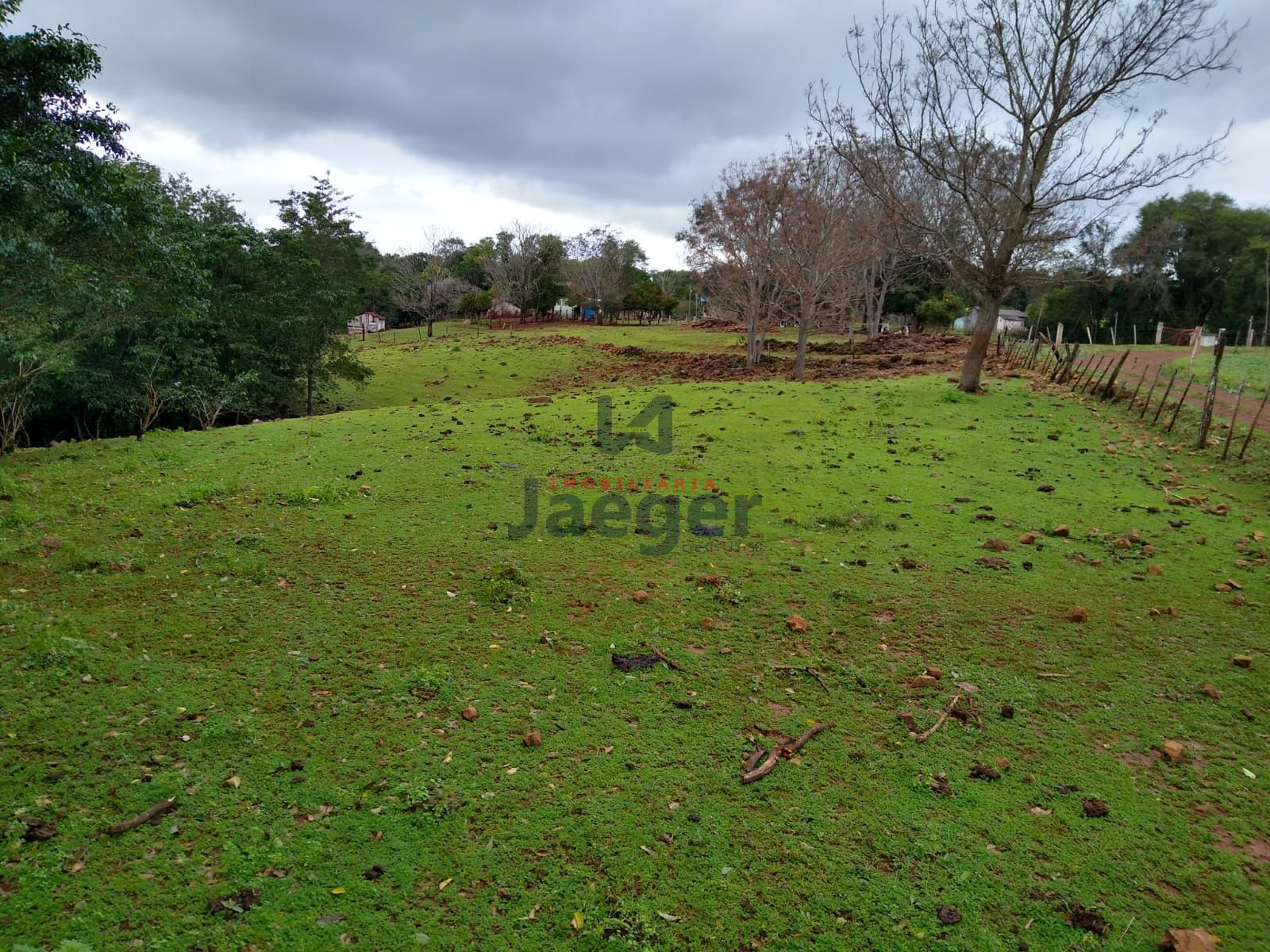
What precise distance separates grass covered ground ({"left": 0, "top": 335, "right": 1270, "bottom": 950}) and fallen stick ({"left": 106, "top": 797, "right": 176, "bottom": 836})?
1.8 inches

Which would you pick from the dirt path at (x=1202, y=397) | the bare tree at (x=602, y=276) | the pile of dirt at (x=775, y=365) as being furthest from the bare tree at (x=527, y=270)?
the dirt path at (x=1202, y=397)

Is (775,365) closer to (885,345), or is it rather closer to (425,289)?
(885,345)

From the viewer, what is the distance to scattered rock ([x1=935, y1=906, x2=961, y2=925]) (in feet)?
8.77

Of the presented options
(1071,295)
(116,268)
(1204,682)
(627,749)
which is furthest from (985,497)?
(1071,295)

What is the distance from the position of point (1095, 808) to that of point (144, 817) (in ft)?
14.9

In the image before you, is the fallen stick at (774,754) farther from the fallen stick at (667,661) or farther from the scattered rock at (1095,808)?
the scattered rock at (1095,808)

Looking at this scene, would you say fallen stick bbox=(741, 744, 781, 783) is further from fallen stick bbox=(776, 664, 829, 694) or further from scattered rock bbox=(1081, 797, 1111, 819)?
scattered rock bbox=(1081, 797, 1111, 819)

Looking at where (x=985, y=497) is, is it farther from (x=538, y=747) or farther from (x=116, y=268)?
(x=116, y=268)

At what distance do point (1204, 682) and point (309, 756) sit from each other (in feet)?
18.8

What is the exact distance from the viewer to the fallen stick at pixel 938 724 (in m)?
3.81

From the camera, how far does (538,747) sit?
3637 millimetres

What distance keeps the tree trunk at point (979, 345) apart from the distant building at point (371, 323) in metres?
53.0

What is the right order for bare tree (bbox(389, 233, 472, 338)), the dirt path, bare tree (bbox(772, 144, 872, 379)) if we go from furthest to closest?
bare tree (bbox(389, 233, 472, 338)) → bare tree (bbox(772, 144, 872, 379)) → the dirt path

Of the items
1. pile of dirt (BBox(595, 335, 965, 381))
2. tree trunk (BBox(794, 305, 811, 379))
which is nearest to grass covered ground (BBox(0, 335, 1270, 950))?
tree trunk (BBox(794, 305, 811, 379))
